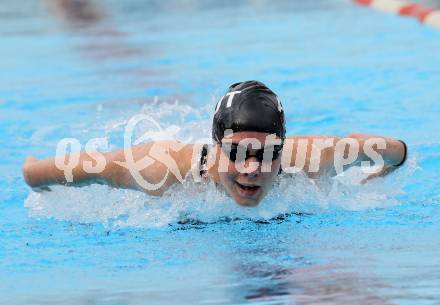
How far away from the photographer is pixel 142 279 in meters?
3.17

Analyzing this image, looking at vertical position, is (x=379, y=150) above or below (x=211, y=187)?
above

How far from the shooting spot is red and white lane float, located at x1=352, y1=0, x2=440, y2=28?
1091 centimetres

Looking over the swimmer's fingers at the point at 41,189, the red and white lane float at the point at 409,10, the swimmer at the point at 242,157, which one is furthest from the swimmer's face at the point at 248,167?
the red and white lane float at the point at 409,10

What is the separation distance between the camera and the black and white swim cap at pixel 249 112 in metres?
3.71

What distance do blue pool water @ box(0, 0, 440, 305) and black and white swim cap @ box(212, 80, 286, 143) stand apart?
1.31 feet

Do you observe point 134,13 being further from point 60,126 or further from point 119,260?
point 119,260

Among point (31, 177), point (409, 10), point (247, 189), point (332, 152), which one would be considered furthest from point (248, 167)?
point (409, 10)

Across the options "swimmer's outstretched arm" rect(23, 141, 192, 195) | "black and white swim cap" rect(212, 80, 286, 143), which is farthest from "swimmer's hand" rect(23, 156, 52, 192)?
"black and white swim cap" rect(212, 80, 286, 143)

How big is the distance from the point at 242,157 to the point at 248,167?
5cm

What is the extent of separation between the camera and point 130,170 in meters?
4.05

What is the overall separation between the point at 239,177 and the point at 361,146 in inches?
27.9

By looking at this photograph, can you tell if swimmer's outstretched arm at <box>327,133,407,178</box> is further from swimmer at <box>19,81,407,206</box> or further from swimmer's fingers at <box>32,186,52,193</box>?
swimmer's fingers at <box>32,186,52,193</box>

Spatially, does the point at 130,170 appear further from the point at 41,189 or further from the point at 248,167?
the point at 248,167

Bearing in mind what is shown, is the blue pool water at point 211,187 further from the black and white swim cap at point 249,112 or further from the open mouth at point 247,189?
the black and white swim cap at point 249,112
